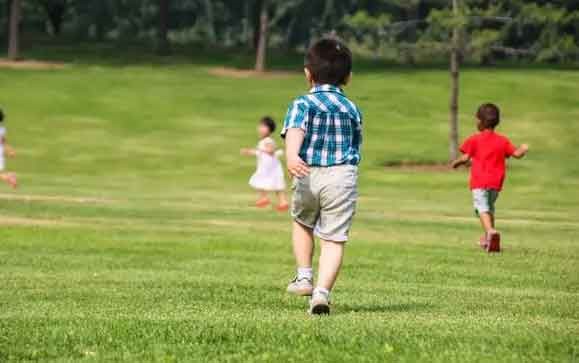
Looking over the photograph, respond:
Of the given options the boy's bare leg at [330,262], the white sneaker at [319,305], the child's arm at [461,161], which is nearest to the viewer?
the white sneaker at [319,305]

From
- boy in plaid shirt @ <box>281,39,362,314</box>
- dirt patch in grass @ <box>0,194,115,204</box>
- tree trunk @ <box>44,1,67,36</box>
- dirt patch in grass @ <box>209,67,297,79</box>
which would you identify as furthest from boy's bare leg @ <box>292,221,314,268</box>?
tree trunk @ <box>44,1,67,36</box>

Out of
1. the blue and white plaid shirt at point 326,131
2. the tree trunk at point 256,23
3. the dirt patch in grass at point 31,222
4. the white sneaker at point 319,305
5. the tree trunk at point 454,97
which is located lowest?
the tree trunk at point 256,23

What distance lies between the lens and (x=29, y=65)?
64250 millimetres

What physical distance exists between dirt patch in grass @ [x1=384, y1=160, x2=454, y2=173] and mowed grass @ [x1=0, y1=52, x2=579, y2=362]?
1.47 feet

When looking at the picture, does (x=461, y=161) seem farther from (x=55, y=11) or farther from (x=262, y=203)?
(x=55, y=11)

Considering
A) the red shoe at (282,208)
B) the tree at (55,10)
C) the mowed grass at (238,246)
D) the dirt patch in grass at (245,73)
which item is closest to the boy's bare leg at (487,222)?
the mowed grass at (238,246)

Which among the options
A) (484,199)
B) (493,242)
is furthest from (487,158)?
(493,242)

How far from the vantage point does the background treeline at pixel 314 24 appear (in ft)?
142

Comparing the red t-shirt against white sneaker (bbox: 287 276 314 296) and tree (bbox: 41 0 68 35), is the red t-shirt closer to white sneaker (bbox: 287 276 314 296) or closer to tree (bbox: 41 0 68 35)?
white sneaker (bbox: 287 276 314 296)

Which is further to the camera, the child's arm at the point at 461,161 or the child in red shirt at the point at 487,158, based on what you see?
the child in red shirt at the point at 487,158

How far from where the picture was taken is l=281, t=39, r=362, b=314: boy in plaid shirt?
33.0 ft

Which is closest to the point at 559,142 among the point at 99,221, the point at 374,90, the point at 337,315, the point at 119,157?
the point at 374,90

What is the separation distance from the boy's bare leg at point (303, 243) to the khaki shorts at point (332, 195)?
1.08ft

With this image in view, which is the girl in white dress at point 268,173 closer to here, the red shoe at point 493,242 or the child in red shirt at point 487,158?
the child in red shirt at point 487,158
